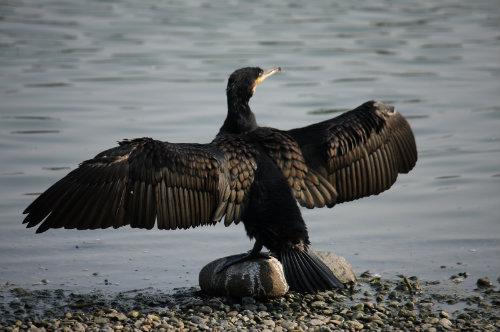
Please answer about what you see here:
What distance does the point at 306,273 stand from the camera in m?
5.83

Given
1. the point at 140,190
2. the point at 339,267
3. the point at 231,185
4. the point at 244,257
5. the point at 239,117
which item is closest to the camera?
the point at 140,190

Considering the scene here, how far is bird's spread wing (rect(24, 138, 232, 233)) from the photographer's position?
5.71 meters

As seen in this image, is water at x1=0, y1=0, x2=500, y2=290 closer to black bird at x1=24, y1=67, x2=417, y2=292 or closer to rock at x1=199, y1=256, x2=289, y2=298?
rock at x1=199, y1=256, x2=289, y2=298

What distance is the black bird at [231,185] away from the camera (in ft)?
18.9

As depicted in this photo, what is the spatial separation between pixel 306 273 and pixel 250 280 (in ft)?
1.57

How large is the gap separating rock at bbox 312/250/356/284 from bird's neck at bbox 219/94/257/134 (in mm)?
1131

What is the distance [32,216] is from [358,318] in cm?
235

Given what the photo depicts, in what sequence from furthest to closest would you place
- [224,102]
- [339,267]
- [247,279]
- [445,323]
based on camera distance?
[224,102]
[339,267]
[247,279]
[445,323]

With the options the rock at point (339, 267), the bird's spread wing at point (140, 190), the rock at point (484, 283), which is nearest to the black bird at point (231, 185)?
the bird's spread wing at point (140, 190)

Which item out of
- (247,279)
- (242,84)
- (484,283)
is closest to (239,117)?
(242,84)

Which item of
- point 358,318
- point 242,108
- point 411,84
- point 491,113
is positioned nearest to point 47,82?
point 411,84

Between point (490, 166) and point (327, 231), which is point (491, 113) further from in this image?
point (327, 231)

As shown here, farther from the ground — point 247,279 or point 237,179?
point 237,179

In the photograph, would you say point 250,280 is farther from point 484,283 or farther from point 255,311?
point 484,283
